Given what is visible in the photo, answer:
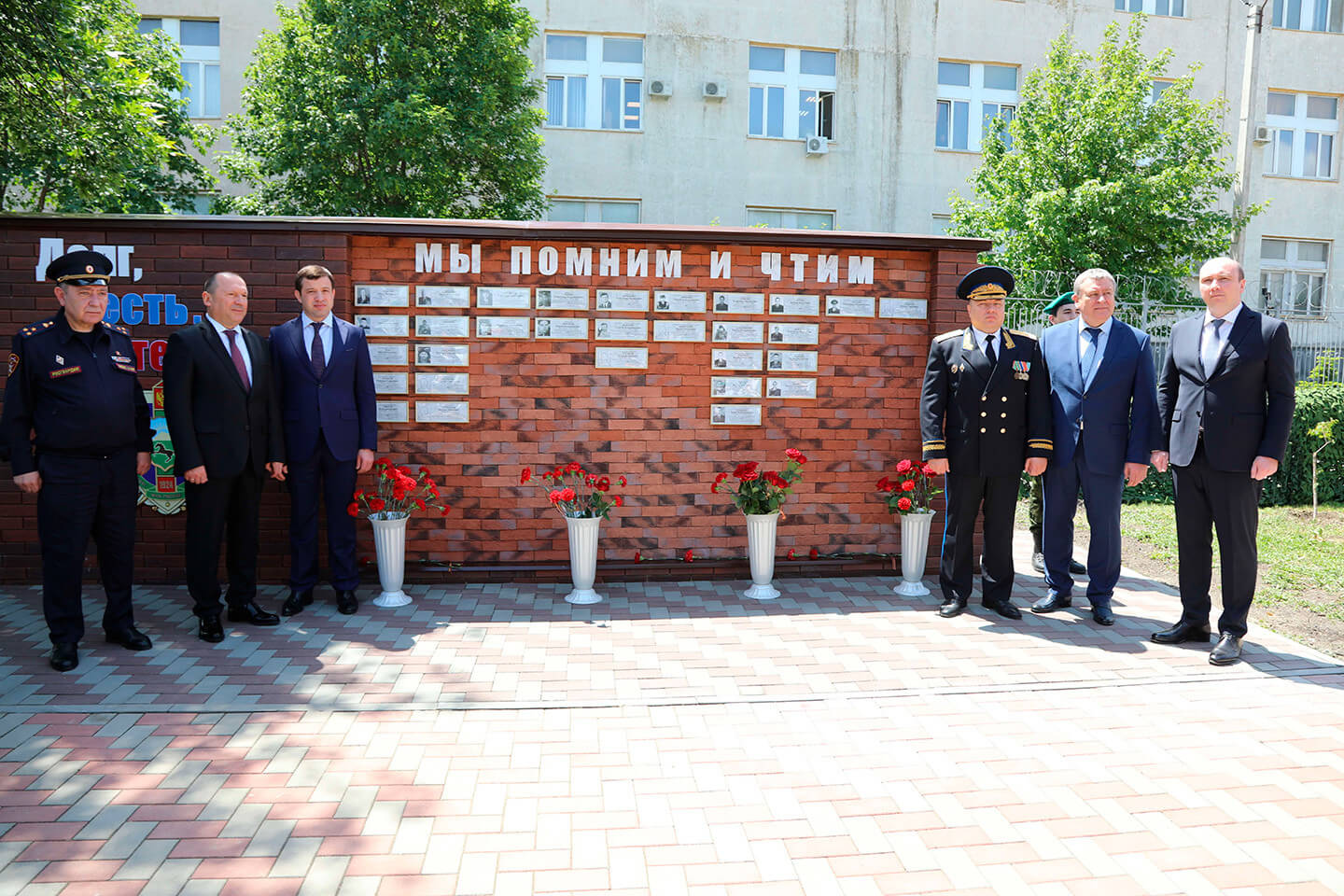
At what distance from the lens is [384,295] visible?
255 inches

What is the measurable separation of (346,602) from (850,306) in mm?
4074

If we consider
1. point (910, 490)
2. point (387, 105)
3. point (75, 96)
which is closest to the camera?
point (910, 490)

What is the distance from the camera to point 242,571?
5.59m

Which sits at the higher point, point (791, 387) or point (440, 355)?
point (440, 355)

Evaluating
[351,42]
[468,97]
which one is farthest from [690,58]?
[351,42]

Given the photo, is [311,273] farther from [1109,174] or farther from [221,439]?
[1109,174]

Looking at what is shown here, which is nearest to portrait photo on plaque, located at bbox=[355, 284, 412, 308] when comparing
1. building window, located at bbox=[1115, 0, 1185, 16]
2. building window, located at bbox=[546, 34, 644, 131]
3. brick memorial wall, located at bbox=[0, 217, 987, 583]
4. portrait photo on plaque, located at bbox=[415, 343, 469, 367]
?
brick memorial wall, located at bbox=[0, 217, 987, 583]

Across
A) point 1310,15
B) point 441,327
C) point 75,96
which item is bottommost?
point 441,327

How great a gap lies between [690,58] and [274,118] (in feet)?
28.5

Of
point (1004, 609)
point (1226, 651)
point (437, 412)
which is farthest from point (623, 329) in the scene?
point (1226, 651)

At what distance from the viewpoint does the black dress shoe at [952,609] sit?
5.86 m

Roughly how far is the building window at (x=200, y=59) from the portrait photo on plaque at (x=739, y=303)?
16555 millimetres

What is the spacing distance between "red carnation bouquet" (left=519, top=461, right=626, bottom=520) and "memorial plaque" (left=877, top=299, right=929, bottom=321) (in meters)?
2.32

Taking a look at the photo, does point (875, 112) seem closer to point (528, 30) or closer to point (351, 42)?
point (528, 30)
